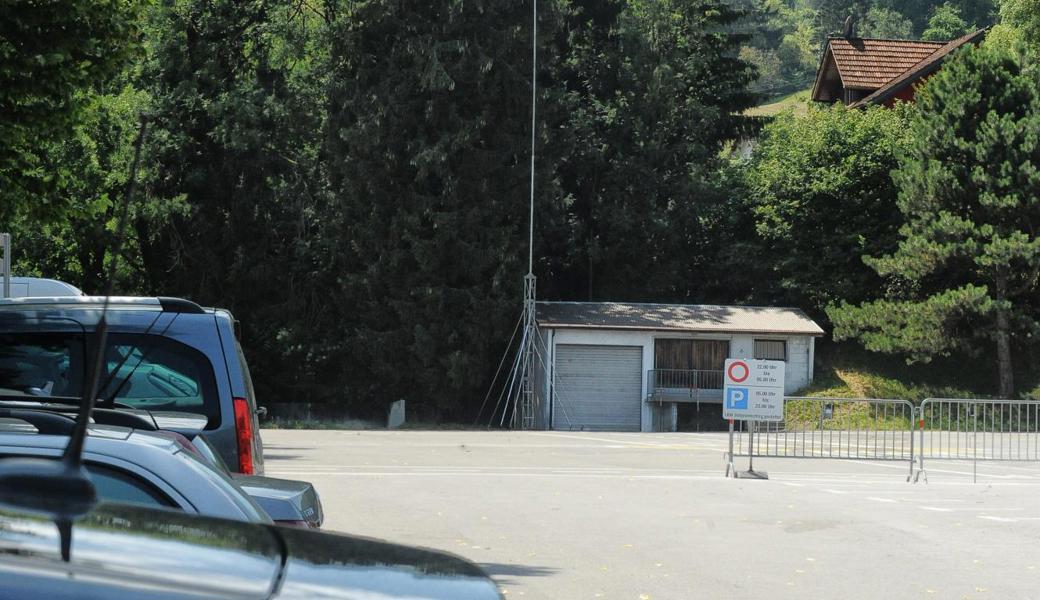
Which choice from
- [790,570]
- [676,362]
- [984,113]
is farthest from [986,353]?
[790,570]

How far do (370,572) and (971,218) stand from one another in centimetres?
4115

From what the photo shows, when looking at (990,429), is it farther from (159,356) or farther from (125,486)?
(125,486)

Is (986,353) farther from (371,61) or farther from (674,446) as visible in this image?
(371,61)

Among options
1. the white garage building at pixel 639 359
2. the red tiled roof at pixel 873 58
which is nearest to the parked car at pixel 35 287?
the white garage building at pixel 639 359

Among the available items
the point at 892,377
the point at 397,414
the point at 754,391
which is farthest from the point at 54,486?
the point at 892,377

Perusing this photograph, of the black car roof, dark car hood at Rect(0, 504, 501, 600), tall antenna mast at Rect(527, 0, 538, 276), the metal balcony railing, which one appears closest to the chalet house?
the metal balcony railing

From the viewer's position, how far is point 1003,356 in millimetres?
40094

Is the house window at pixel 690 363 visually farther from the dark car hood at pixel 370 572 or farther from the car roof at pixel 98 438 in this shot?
the dark car hood at pixel 370 572

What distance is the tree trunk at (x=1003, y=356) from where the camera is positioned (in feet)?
129

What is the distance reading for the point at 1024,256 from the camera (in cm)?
3841

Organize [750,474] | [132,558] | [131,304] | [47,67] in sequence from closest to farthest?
[132,558], [131,304], [47,67], [750,474]

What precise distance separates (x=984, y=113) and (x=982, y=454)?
20047 mm

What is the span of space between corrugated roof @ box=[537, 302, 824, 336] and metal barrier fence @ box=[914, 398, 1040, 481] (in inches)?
661

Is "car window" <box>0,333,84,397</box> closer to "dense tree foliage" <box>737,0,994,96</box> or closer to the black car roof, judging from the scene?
the black car roof
